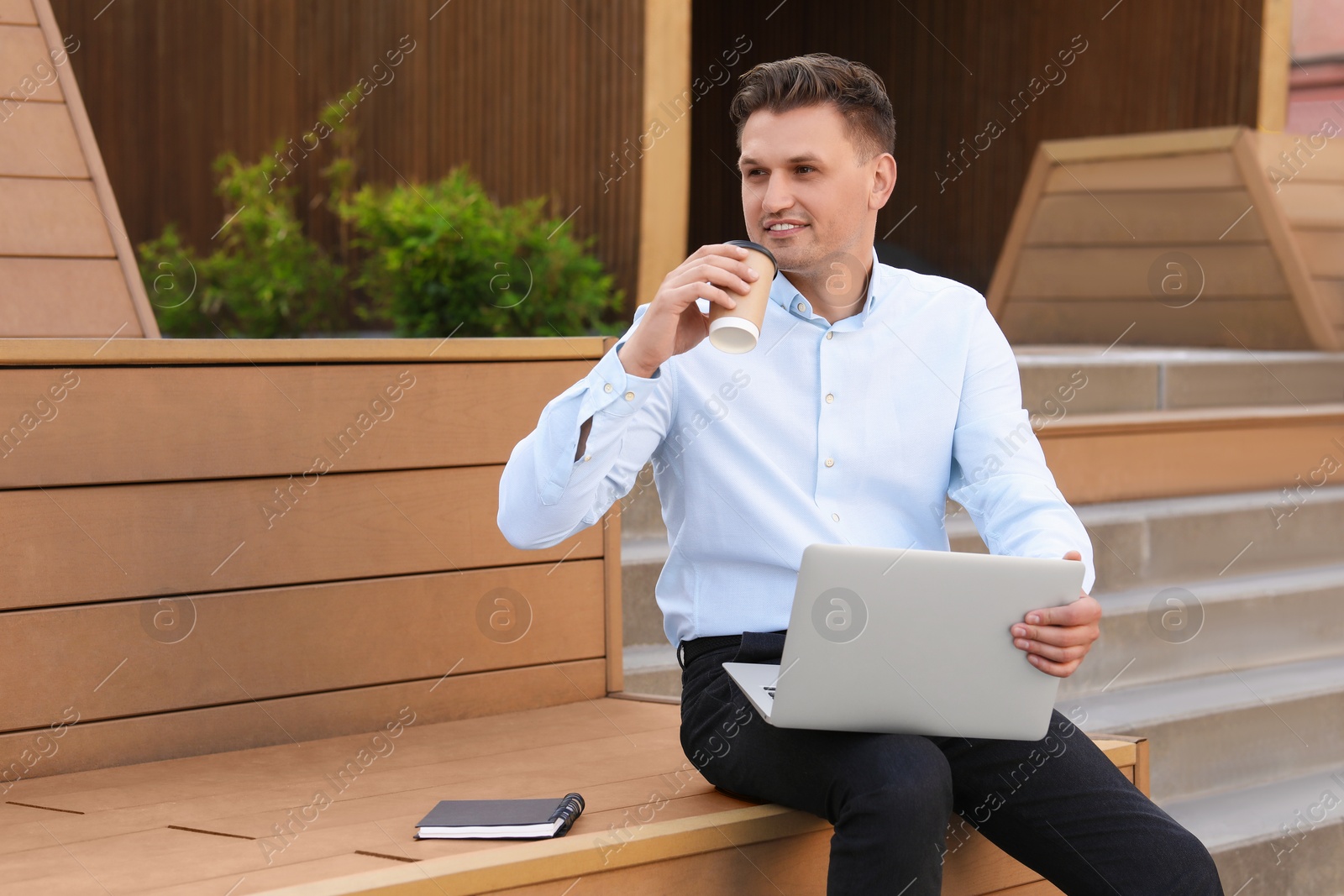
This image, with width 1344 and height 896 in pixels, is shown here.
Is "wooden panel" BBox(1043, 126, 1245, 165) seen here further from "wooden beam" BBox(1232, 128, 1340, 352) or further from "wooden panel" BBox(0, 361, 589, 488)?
"wooden panel" BBox(0, 361, 589, 488)

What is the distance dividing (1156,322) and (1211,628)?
219cm

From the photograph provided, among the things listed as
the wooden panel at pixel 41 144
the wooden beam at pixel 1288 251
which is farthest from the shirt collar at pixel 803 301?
the wooden beam at pixel 1288 251

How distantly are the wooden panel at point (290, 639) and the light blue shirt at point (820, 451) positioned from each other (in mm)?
540

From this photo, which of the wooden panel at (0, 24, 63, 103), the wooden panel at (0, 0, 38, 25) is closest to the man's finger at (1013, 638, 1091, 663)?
the wooden panel at (0, 24, 63, 103)

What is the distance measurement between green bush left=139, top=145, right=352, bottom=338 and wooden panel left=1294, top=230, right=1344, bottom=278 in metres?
3.80

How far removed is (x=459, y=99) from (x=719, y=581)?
376cm

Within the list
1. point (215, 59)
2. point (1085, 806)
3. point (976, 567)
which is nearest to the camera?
point (976, 567)

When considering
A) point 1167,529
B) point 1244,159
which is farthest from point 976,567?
point 1244,159

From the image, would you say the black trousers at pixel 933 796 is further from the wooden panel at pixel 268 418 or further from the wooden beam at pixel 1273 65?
the wooden beam at pixel 1273 65

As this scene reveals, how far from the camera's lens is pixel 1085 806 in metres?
1.71

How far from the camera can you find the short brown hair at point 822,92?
193 cm

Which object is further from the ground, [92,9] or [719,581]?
[92,9]

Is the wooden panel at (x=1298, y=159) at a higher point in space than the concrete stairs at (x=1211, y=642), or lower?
higher

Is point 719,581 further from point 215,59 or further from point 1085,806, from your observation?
point 215,59
